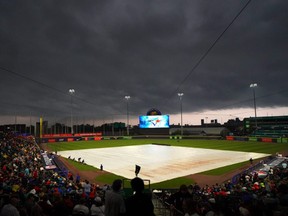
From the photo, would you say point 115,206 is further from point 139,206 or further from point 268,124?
point 268,124

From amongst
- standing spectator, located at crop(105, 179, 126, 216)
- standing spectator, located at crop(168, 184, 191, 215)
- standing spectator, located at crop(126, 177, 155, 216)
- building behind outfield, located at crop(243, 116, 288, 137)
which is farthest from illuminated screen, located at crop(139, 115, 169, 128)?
standing spectator, located at crop(126, 177, 155, 216)

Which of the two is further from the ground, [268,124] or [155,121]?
[155,121]

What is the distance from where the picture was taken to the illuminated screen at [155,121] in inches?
3816

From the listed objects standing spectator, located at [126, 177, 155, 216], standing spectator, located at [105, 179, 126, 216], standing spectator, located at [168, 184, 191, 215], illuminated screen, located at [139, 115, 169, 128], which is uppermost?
illuminated screen, located at [139, 115, 169, 128]

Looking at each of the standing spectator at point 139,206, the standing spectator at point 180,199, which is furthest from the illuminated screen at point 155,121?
the standing spectator at point 139,206

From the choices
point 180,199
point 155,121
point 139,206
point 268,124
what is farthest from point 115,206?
point 268,124

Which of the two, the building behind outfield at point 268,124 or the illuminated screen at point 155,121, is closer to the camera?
the building behind outfield at point 268,124

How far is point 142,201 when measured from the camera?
3.29 m

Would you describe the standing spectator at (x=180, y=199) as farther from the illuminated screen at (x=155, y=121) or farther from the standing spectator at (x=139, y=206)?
the illuminated screen at (x=155, y=121)

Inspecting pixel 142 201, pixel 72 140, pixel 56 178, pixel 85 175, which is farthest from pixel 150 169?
pixel 72 140

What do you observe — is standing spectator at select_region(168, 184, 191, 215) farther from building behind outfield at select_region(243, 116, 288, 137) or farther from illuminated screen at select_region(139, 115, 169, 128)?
building behind outfield at select_region(243, 116, 288, 137)

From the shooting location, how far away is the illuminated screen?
318 feet

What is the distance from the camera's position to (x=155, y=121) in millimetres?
98062

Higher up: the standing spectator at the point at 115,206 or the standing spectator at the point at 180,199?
the standing spectator at the point at 115,206
